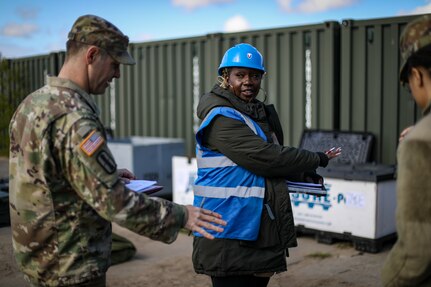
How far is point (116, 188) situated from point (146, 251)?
446cm

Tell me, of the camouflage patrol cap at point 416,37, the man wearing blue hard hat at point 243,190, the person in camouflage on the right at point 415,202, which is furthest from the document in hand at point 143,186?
the camouflage patrol cap at point 416,37

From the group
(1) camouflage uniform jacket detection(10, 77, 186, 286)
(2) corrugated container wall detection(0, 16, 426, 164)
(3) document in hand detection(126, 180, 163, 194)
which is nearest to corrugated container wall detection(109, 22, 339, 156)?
(2) corrugated container wall detection(0, 16, 426, 164)

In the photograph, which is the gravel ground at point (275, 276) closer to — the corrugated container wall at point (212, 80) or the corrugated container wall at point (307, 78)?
the corrugated container wall at point (307, 78)

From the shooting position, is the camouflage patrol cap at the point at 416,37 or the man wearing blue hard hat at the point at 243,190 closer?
the camouflage patrol cap at the point at 416,37

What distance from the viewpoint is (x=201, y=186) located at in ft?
9.34

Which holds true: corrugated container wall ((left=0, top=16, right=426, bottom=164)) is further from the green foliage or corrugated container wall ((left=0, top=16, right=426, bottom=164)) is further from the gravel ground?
the green foliage

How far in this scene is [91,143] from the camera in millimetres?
1905

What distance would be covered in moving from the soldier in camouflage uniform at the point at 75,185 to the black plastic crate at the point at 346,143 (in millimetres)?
5286

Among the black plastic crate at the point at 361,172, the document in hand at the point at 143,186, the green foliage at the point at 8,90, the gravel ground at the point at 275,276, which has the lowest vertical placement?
the gravel ground at the point at 275,276

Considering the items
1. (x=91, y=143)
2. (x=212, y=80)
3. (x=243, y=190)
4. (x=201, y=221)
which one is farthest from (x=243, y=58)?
(x=212, y=80)

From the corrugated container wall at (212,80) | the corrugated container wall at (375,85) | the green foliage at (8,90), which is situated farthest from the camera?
the green foliage at (8,90)

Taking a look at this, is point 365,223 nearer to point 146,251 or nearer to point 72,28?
point 146,251

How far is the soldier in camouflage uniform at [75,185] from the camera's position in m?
1.93

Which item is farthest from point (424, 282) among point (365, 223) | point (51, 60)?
point (51, 60)
